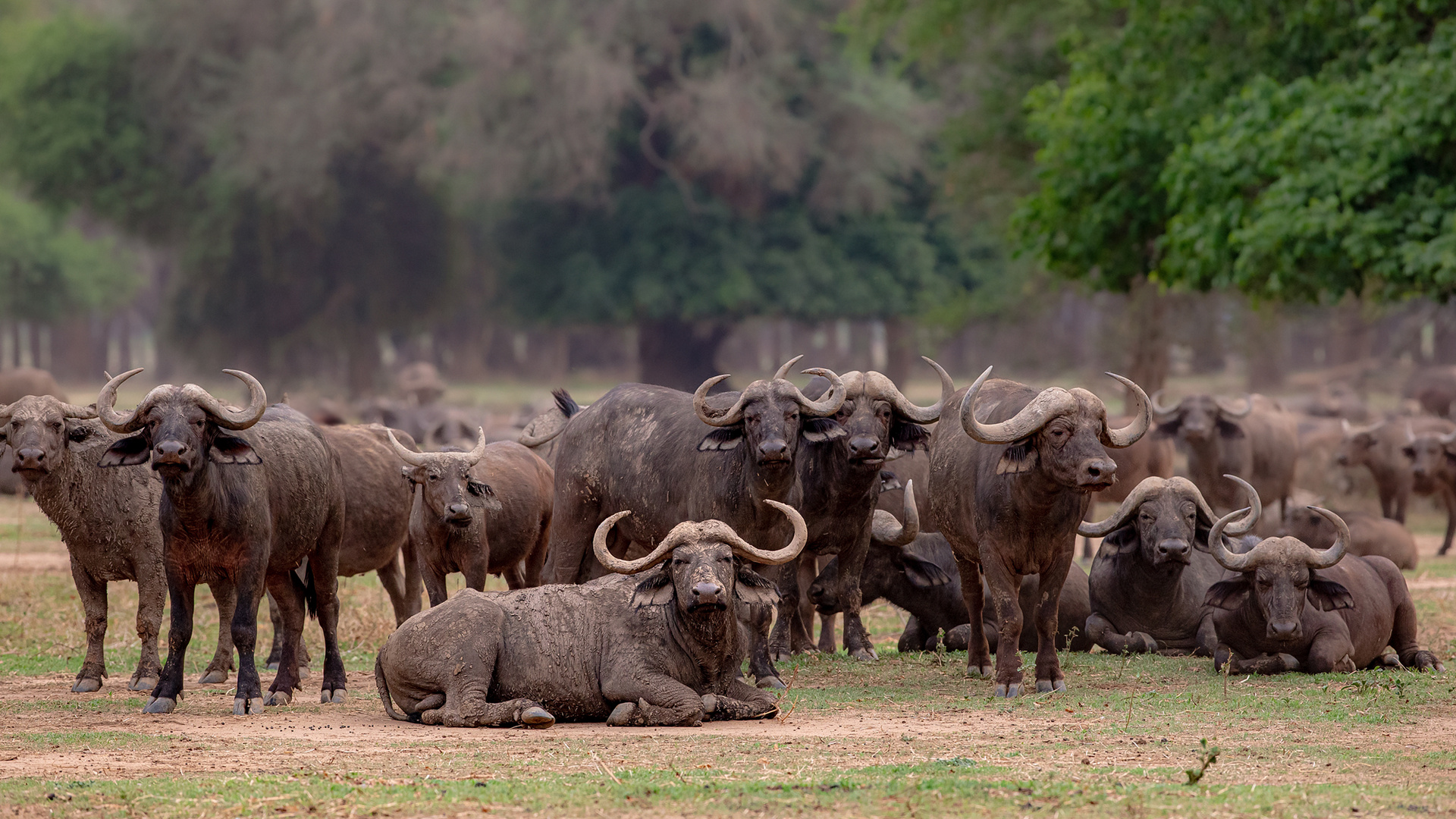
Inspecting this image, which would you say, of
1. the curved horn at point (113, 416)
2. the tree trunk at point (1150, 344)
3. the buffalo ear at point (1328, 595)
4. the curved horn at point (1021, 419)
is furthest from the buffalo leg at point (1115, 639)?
the tree trunk at point (1150, 344)

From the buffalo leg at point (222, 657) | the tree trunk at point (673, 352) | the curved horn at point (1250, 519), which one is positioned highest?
the tree trunk at point (673, 352)

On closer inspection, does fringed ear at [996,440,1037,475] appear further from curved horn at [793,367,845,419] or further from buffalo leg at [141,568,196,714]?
buffalo leg at [141,568,196,714]

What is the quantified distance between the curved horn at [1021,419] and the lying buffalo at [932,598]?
9.35 feet

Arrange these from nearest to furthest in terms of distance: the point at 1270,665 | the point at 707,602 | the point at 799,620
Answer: the point at 707,602 < the point at 1270,665 < the point at 799,620

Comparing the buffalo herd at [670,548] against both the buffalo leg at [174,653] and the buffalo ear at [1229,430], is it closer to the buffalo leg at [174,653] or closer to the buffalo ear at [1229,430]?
the buffalo leg at [174,653]

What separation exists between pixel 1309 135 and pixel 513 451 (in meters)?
9.51

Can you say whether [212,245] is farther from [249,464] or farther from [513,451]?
[249,464]

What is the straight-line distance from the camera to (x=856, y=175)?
4456 cm

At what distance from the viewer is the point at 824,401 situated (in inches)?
455

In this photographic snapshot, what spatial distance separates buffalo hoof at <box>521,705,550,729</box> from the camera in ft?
30.9

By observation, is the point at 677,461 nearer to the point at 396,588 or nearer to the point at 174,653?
the point at 396,588

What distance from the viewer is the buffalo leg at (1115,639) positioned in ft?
42.4

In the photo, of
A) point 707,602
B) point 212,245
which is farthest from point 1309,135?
point 212,245

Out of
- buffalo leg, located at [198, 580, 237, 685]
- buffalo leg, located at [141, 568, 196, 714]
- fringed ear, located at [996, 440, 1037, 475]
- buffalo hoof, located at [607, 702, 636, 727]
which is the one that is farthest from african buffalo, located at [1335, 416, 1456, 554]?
buffalo leg, located at [141, 568, 196, 714]
